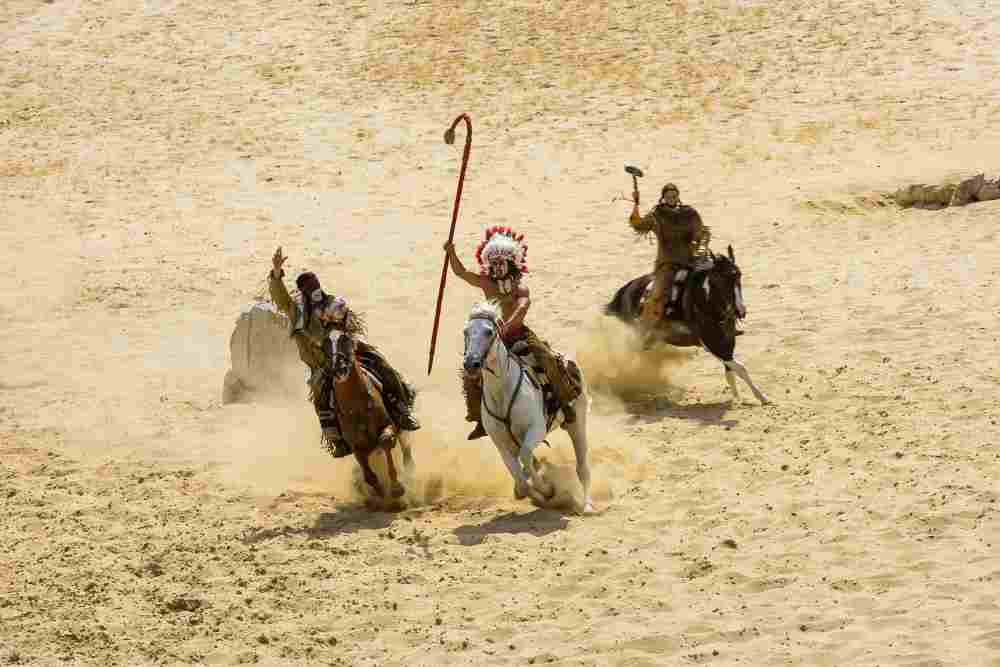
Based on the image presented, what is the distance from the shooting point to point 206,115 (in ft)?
89.5

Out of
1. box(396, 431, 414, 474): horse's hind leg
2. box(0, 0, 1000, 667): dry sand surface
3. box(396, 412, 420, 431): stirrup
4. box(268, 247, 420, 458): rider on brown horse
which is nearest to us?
box(0, 0, 1000, 667): dry sand surface

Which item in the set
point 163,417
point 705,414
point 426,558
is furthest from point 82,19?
point 426,558

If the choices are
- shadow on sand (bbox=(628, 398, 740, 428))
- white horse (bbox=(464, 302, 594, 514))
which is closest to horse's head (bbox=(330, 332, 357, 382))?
white horse (bbox=(464, 302, 594, 514))

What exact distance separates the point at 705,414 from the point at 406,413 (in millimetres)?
3248

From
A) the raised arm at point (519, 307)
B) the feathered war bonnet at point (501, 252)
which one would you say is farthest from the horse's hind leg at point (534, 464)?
the feathered war bonnet at point (501, 252)

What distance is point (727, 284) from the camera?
14727mm

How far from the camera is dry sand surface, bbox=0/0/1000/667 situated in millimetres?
10391

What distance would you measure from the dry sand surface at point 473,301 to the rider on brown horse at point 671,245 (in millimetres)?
651

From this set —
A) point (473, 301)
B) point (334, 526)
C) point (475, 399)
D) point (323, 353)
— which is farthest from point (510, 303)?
point (473, 301)

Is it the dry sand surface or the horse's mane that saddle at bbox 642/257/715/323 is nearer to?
the dry sand surface

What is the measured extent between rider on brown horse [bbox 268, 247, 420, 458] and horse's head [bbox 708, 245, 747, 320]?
3.35 meters

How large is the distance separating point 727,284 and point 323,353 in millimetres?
4194

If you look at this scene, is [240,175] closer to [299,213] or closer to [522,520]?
[299,213]

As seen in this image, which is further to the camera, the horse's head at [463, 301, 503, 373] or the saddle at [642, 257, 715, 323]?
the saddle at [642, 257, 715, 323]
